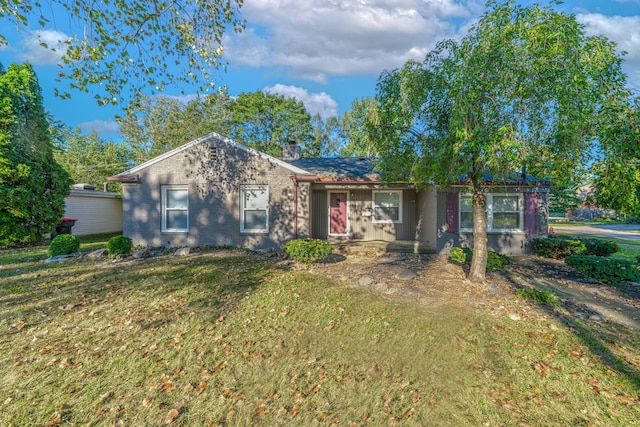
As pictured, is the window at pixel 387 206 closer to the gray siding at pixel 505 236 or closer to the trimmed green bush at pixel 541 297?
the gray siding at pixel 505 236

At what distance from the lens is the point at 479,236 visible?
6340 mm

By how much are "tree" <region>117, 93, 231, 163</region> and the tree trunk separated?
2395cm

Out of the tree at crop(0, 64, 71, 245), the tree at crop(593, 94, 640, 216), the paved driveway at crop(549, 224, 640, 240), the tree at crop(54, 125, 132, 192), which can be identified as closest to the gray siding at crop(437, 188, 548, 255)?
the tree at crop(593, 94, 640, 216)

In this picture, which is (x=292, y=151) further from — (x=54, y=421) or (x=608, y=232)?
(x=608, y=232)

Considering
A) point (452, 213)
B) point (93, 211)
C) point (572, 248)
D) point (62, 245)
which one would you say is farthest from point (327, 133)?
point (62, 245)

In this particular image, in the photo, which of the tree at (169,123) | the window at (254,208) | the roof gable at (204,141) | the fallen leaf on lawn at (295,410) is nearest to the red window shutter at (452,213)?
the roof gable at (204,141)

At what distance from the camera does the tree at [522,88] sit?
4.46 meters

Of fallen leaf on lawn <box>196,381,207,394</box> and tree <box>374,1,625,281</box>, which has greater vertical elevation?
A: tree <box>374,1,625,281</box>

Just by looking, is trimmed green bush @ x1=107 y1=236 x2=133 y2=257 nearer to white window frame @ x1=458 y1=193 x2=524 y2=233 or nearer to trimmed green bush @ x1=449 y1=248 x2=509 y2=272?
trimmed green bush @ x1=449 y1=248 x2=509 y2=272

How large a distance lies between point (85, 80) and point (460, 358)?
22.3 feet

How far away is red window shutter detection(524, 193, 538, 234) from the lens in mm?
9953

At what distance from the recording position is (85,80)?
4.52m

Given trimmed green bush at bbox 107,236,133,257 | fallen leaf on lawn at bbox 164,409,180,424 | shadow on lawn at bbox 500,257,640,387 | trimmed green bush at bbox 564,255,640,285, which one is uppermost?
trimmed green bush at bbox 107,236,133,257

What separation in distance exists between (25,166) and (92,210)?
5468 mm
